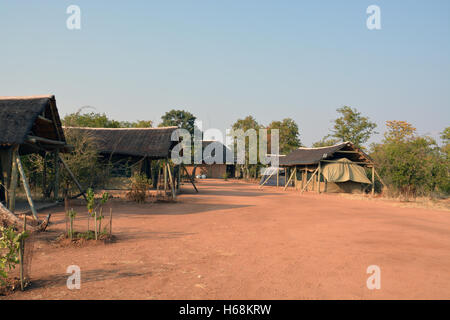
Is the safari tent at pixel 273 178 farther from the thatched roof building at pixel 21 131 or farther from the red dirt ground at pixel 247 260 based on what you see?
the thatched roof building at pixel 21 131

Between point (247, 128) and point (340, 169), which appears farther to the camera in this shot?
point (247, 128)

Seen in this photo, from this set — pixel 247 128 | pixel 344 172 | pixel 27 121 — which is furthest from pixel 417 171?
pixel 247 128

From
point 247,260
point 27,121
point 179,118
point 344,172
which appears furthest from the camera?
point 179,118

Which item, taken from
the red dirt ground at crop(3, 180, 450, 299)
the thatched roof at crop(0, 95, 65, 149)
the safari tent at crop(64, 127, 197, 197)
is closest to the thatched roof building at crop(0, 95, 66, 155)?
the thatched roof at crop(0, 95, 65, 149)

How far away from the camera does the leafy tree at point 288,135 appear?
43.3 meters

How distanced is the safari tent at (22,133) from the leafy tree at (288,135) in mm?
33317

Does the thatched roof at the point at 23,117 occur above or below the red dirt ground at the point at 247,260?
above

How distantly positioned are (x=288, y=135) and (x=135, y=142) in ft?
90.5

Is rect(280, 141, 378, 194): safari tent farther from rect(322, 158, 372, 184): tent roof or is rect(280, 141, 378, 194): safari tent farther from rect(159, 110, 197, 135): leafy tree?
rect(159, 110, 197, 135): leafy tree

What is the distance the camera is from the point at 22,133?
383 inches

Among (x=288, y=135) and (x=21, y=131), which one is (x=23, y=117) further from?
(x=288, y=135)

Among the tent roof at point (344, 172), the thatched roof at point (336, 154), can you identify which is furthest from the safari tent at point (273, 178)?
the tent roof at point (344, 172)
